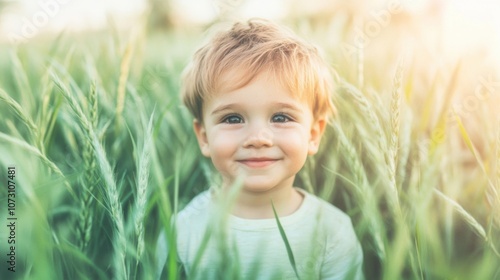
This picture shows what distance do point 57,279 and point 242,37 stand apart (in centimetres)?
55

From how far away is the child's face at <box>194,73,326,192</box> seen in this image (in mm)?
1039

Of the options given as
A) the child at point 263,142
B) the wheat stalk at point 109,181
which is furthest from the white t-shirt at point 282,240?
the wheat stalk at point 109,181

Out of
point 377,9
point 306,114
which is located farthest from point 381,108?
point 377,9

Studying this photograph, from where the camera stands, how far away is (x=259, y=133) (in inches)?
40.5

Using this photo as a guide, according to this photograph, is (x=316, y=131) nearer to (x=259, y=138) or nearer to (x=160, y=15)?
(x=259, y=138)

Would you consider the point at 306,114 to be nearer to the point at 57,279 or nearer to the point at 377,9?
the point at 57,279

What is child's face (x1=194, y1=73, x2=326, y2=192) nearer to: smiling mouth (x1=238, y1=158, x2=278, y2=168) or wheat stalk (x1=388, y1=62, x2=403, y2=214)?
smiling mouth (x1=238, y1=158, x2=278, y2=168)

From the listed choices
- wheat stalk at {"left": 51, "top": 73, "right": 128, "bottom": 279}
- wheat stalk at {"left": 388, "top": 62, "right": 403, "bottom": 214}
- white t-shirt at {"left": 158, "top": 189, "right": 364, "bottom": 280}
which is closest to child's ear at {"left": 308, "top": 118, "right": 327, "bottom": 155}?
white t-shirt at {"left": 158, "top": 189, "right": 364, "bottom": 280}

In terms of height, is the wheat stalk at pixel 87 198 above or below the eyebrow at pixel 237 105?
below

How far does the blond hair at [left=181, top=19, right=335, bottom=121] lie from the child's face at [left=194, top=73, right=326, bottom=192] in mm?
21

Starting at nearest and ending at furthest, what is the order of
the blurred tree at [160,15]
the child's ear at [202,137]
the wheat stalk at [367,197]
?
the wheat stalk at [367,197], the child's ear at [202,137], the blurred tree at [160,15]

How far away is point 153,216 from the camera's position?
1234mm

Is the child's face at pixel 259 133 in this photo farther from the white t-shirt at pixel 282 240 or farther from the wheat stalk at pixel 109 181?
the wheat stalk at pixel 109 181

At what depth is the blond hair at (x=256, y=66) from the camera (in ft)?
3.48
